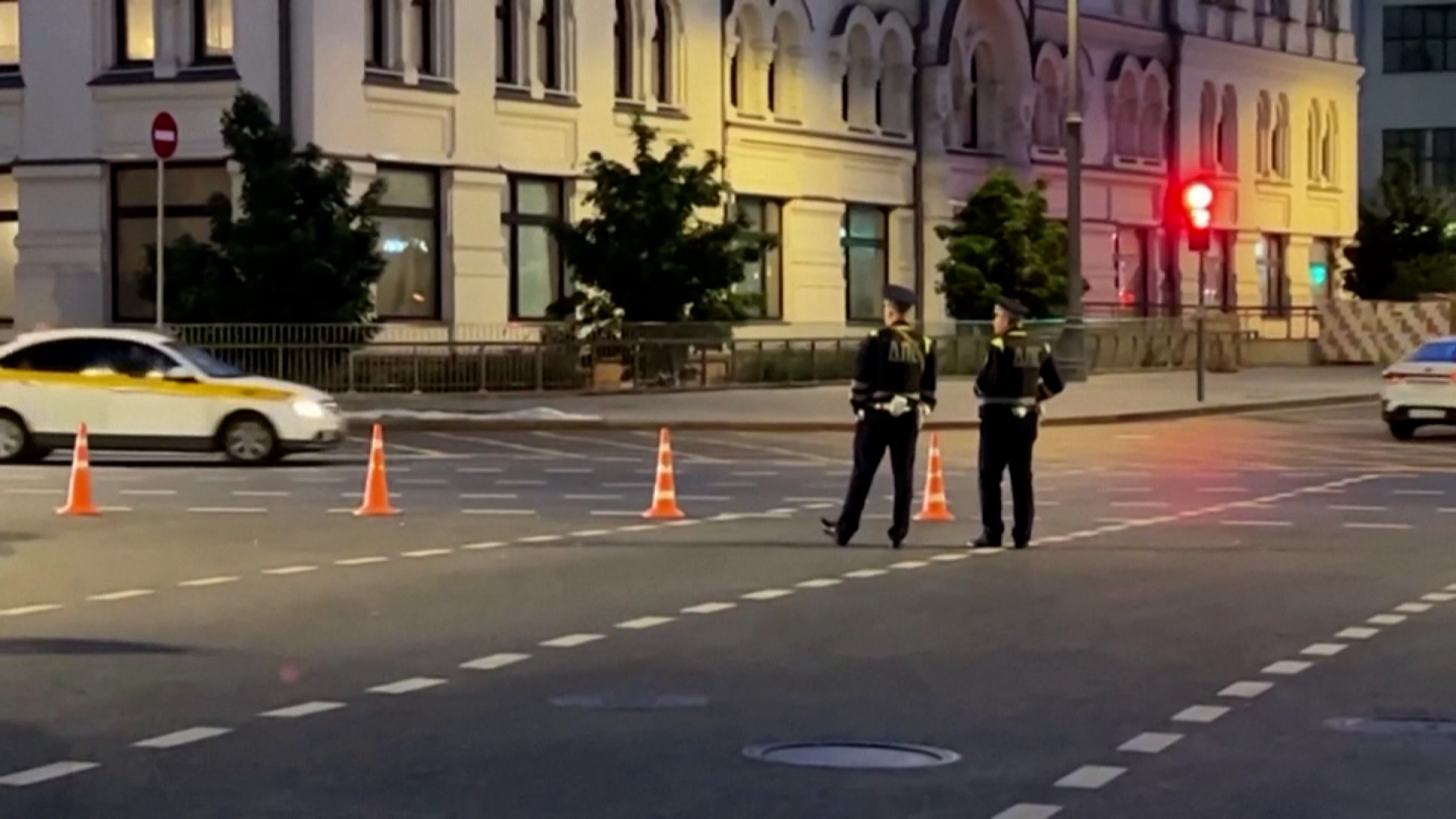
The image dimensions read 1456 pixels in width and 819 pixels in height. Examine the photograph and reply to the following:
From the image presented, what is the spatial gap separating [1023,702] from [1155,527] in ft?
34.4

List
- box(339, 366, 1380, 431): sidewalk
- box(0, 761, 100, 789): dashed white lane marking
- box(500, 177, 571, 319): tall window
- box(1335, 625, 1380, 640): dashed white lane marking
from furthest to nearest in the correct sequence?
box(500, 177, 571, 319): tall window
box(339, 366, 1380, 431): sidewalk
box(1335, 625, 1380, 640): dashed white lane marking
box(0, 761, 100, 789): dashed white lane marking

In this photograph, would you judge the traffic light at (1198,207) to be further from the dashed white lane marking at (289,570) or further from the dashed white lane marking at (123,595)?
the dashed white lane marking at (123,595)

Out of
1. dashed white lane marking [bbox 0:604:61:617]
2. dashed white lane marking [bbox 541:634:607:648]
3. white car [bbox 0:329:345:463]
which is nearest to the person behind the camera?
dashed white lane marking [bbox 541:634:607:648]

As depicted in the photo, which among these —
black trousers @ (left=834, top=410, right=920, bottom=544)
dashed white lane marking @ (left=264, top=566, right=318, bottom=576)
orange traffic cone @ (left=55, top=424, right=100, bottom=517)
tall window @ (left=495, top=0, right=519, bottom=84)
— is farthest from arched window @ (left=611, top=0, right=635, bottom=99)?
dashed white lane marking @ (left=264, top=566, right=318, bottom=576)

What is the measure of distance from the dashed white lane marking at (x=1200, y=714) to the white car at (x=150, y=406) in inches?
780

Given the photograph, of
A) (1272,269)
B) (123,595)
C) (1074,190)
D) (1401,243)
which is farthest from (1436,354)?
(1401,243)

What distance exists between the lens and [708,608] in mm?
16797

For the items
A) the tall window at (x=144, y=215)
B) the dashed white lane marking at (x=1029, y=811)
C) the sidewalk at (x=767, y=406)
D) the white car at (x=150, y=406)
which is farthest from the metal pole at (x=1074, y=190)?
the dashed white lane marking at (x=1029, y=811)

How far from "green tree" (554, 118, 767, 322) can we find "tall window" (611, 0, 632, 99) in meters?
4.63

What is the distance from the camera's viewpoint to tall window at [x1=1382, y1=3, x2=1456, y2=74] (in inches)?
3900

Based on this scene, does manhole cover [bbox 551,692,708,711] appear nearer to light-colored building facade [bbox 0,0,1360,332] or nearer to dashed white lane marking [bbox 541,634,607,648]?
dashed white lane marking [bbox 541,634,607,648]

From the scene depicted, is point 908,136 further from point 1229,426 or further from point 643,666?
point 643,666

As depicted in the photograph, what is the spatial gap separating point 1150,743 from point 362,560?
9145 millimetres

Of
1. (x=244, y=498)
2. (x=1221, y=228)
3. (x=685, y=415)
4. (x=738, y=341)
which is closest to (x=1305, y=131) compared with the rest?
(x=1221, y=228)
